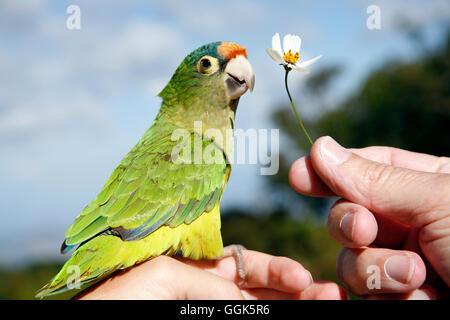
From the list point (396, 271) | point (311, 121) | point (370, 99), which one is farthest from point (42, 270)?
point (370, 99)

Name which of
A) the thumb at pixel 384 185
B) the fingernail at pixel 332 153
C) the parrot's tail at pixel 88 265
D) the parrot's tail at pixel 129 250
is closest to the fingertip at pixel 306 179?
the thumb at pixel 384 185

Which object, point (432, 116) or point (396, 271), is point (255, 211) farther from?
point (396, 271)

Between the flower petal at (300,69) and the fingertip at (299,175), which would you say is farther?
the fingertip at (299,175)

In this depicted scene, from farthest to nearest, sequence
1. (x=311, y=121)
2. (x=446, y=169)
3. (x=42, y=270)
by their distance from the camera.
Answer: (x=311, y=121) < (x=42, y=270) < (x=446, y=169)

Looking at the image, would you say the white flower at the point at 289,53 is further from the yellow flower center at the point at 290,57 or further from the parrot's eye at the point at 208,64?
the parrot's eye at the point at 208,64

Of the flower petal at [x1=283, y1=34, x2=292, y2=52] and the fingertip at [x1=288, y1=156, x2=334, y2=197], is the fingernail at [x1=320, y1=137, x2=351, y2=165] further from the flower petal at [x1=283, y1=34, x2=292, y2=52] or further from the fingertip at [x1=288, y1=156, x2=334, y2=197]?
the flower petal at [x1=283, y1=34, x2=292, y2=52]

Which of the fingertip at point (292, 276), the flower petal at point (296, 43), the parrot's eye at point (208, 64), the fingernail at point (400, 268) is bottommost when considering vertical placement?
the fingertip at point (292, 276)

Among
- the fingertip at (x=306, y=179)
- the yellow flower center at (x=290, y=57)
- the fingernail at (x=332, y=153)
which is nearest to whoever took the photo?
the yellow flower center at (x=290, y=57)

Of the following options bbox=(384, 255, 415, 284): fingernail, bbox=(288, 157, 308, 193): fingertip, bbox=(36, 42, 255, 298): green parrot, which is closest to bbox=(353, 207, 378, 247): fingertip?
bbox=(384, 255, 415, 284): fingernail
